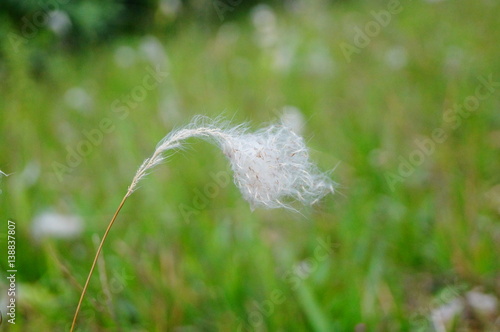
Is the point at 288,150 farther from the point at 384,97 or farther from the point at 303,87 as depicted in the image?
the point at 303,87

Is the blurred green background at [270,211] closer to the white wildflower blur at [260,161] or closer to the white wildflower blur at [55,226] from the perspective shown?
the white wildflower blur at [55,226]

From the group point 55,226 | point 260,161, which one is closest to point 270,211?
point 55,226

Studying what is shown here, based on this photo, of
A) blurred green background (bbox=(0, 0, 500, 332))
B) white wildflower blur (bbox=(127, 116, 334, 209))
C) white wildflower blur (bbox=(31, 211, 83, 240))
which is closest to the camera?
white wildflower blur (bbox=(127, 116, 334, 209))

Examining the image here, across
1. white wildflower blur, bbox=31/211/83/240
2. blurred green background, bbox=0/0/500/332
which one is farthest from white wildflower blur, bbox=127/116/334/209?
white wildflower blur, bbox=31/211/83/240

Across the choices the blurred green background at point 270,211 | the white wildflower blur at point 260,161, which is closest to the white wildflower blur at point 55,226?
the blurred green background at point 270,211

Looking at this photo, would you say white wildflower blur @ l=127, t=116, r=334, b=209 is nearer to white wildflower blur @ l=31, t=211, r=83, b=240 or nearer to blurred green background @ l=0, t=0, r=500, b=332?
blurred green background @ l=0, t=0, r=500, b=332

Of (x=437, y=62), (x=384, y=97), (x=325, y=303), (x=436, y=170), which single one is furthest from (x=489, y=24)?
(x=325, y=303)

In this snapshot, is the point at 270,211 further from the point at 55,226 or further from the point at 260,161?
the point at 260,161

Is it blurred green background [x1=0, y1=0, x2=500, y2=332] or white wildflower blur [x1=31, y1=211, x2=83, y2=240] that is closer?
blurred green background [x1=0, y1=0, x2=500, y2=332]
